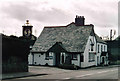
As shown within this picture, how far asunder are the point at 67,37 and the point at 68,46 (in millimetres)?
2774

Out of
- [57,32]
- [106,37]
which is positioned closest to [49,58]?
[57,32]

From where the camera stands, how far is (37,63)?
156 feet

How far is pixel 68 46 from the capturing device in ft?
150

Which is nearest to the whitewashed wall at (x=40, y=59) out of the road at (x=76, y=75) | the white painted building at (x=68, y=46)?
the white painted building at (x=68, y=46)

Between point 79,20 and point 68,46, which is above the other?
point 79,20

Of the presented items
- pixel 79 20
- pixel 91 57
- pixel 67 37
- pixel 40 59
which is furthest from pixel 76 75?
pixel 79 20

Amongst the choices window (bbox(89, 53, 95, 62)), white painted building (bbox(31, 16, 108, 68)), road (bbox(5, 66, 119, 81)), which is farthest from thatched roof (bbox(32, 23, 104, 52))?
road (bbox(5, 66, 119, 81))

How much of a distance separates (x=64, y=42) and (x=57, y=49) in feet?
9.97

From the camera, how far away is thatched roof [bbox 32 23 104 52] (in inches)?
1784

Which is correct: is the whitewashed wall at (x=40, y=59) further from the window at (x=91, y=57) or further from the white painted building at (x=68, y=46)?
Answer: the window at (x=91, y=57)

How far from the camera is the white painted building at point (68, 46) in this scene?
44.2 metres

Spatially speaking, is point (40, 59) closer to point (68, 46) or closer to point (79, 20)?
point (68, 46)

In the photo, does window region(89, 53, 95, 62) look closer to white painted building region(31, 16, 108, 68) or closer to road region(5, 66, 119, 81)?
white painted building region(31, 16, 108, 68)

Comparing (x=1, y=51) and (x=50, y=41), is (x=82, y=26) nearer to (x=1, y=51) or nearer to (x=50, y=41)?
(x=50, y=41)
